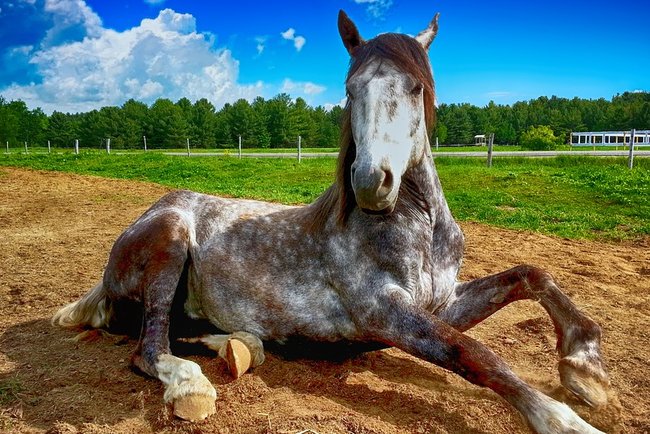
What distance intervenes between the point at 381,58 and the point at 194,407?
2246 millimetres

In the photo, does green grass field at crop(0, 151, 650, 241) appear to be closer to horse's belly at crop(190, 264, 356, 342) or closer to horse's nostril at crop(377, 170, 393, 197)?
horse's belly at crop(190, 264, 356, 342)

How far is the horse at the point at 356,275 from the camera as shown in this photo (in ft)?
9.04

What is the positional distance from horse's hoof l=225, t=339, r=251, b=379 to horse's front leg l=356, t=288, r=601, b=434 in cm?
77

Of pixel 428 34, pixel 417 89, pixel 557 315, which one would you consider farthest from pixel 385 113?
pixel 557 315

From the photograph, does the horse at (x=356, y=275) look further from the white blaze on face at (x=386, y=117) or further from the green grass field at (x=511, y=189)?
the green grass field at (x=511, y=189)

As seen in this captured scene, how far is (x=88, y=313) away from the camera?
169 inches

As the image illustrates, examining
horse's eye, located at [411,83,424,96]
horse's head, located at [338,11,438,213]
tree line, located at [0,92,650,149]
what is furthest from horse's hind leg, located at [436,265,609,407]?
tree line, located at [0,92,650,149]

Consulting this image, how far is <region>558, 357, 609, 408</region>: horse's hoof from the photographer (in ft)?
8.92

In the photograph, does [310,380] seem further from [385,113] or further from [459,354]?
[385,113]

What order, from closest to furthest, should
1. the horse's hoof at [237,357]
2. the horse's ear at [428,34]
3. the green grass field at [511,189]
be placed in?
the horse's hoof at [237,357]
the horse's ear at [428,34]
the green grass field at [511,189]

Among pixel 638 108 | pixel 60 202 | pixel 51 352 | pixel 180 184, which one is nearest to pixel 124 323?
pixel 51 352

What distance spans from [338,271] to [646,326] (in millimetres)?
2986

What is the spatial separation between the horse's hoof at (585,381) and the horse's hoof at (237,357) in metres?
1.88

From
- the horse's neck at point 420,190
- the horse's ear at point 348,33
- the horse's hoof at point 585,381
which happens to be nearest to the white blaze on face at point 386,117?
the horse's neck at point 420,190
